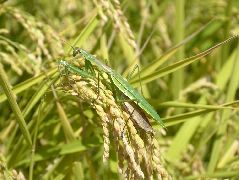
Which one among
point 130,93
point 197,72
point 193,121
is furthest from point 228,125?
point 130,93

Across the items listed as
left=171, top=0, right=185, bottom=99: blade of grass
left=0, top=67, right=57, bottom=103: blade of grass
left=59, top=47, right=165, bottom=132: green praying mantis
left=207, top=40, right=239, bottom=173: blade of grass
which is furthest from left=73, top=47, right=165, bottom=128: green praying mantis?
left=171, top=0, right=185, bottom=99: blade of grass

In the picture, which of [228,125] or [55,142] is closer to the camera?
[55,142]

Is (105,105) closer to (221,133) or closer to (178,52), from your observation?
(221,133)

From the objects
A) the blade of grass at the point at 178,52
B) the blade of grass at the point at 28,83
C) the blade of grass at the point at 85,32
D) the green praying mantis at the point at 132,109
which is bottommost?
the green praying mantis at the point at 132,109

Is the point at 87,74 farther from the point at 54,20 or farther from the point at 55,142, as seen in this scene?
the point at 54,20

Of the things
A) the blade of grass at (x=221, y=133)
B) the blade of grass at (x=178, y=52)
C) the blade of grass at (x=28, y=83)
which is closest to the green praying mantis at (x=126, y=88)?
the blade of grass at (x=28, y=83)

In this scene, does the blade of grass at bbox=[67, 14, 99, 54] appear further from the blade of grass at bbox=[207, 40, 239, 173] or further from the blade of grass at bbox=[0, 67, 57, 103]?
the blade of grass at bbox=[207, 40, 239, 173]

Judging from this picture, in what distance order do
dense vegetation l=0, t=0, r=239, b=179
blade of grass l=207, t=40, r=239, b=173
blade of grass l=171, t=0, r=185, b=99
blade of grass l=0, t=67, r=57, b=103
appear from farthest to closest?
blade of grass l=171, t=0, r=185, b=99
blade of grass l=207, t=40, r=239, b=173
blade of grass l=0, t=67, r=57, b=103
dense vegetation l=0, t=0, r=239, b=179

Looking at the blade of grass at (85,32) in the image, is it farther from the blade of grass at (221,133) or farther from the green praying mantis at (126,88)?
the blade of grass at (221,133)
